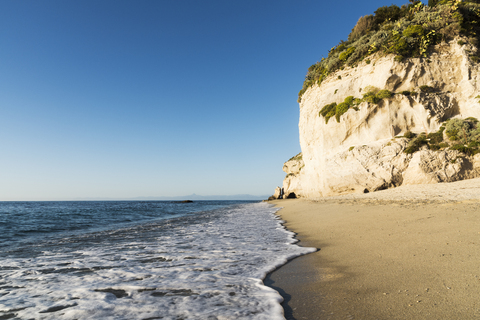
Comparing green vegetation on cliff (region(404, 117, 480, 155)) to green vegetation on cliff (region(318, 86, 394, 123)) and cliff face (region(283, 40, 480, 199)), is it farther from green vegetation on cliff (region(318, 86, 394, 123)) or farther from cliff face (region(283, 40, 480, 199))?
green vegetation on cliff (region(318, 86, 394, 123))

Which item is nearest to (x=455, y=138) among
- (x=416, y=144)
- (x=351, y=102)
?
(x=416, y=144)

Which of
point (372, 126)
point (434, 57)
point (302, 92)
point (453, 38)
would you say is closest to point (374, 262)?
point (372, 126)

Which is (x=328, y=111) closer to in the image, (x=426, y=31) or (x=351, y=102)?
(x=351, y=102)

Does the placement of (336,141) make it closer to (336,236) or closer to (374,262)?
(336,236)

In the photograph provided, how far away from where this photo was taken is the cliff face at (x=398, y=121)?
16.6 meters

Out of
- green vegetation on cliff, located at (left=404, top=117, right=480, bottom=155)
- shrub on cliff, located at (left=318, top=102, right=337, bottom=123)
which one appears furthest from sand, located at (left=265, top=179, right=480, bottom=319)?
shrub on cliff, located at (left=318, top=102, right=337, bottom=123)

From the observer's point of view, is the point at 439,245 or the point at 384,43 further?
the point at 384,43

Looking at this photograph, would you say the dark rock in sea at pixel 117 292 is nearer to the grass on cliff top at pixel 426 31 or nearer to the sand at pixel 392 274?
the sand at pixel 392 274

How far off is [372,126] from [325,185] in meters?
6.99

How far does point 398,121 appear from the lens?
19.7m

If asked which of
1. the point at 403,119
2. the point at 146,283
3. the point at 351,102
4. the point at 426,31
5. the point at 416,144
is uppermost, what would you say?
the point at 426,31

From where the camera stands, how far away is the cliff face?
653 inches

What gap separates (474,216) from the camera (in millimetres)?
5664

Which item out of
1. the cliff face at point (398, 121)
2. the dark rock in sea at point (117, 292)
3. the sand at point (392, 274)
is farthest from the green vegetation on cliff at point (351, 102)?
the dark rock in sea at point (117, 292)
